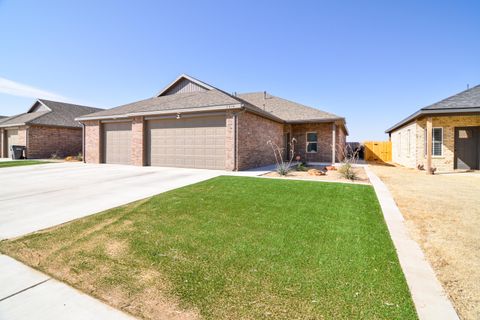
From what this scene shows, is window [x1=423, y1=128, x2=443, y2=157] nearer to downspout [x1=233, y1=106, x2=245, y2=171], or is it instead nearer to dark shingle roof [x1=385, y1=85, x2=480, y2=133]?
dark shingle roof [x1=385, y1=85, x2=480, y2=133]

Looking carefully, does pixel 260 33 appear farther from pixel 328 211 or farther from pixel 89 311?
pixel 89 311

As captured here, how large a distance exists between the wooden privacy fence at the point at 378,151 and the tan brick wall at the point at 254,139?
1212cm

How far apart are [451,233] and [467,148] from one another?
12.0 m

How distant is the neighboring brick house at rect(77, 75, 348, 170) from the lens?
11477 millimetres

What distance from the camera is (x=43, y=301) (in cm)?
206

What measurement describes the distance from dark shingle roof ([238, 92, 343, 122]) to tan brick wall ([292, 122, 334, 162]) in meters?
1.04

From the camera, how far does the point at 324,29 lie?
1157 centimetres

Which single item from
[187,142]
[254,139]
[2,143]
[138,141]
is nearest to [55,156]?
[2,143]

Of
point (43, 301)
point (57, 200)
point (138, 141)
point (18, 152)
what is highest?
point (138, 141)

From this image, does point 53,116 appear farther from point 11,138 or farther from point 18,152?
point 18,152

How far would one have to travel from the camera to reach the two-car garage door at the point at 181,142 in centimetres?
1170

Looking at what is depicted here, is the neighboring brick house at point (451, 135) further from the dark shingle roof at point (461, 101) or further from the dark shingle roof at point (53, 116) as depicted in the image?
the dark shingle roof at point (53, 116)

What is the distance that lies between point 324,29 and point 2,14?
1237 centimetres

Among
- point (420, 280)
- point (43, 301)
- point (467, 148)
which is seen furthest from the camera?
point (467, 148)
